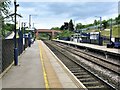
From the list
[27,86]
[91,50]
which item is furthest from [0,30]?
[91,50]

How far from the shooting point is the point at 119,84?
15.2 metres

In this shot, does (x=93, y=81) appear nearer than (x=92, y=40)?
Yes

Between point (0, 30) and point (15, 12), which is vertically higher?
point (15, 12)

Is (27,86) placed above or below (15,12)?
below

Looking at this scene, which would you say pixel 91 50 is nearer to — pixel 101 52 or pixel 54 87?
pixel 101 52

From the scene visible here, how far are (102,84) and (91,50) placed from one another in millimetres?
33056

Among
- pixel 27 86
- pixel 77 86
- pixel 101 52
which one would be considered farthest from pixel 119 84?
pixel 101 52

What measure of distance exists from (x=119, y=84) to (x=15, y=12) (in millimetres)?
9298

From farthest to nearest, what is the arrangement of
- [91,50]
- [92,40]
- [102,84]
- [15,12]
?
[92,40], [91,50], [15,12], [102,84]

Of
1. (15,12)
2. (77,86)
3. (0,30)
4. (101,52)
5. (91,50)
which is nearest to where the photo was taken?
(77,86)

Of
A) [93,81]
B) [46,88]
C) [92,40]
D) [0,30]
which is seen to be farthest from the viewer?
[92,40]

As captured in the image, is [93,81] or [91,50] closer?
[93,81]

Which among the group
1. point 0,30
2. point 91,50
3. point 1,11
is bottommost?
point 91,50

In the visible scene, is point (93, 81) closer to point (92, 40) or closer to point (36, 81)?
point (36, 81)
